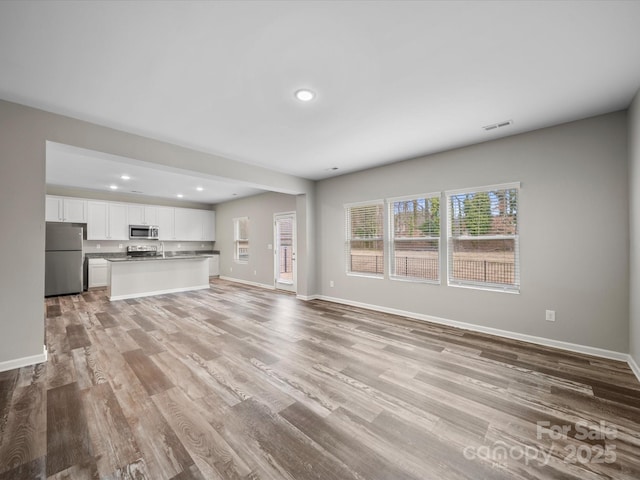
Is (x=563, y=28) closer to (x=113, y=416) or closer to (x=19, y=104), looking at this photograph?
(x=113, y=416)

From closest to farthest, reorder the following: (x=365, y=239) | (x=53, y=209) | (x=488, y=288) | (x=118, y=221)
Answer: (x=488, y=288) < (x=365, y=239) < (x=53, y=209) < (x=118, y=221)

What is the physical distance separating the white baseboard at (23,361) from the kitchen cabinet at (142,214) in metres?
5.95

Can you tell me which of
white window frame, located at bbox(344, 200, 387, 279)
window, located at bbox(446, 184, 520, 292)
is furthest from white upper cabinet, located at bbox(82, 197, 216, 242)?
window, located at bbox(446, 184, 520, 292)

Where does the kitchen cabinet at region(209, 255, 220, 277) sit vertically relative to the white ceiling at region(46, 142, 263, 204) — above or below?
below

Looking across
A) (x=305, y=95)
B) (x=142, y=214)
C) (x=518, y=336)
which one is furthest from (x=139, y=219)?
(x=518, y=336)

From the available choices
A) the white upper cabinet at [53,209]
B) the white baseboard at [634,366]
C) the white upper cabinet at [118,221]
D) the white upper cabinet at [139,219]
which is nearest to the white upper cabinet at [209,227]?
the white upper cabinet at [139,219]

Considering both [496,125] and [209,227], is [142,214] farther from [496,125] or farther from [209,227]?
[496,125]

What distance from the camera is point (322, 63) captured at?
2.15 metres

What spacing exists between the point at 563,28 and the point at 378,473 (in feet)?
10.1

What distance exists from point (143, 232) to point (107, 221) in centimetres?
91

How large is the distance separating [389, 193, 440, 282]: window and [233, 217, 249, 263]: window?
5.10 meters

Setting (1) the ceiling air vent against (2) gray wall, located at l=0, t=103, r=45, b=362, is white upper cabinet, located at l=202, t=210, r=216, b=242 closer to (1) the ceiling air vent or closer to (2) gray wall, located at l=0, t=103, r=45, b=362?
(2) gray wall, located at l=0, t=103, r=45, b=362

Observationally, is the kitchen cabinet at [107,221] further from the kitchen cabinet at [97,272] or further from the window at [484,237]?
the window at [484,237]

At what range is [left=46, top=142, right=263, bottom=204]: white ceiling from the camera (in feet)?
13.1
